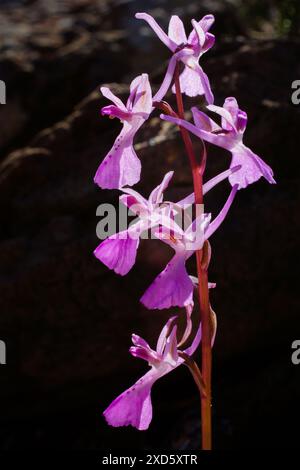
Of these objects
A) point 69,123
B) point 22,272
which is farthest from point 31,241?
point 69,123

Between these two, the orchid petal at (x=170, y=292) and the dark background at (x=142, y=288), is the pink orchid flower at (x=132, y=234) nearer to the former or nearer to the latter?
the orchid petal at (x=170, y=292)

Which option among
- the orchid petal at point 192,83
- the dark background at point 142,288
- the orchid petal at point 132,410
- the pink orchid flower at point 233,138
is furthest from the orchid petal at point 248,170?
the dark background at point 142,288

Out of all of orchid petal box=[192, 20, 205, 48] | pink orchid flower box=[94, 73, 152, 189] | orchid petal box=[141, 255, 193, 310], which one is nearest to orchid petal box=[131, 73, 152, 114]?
pink orchid flower box=[94, 73, 152, 189]

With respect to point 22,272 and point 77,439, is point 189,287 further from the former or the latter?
point 77,439

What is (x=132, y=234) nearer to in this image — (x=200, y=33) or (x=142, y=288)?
(x=200, y=33)

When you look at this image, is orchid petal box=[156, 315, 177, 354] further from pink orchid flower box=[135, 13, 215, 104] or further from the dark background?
the dark background
